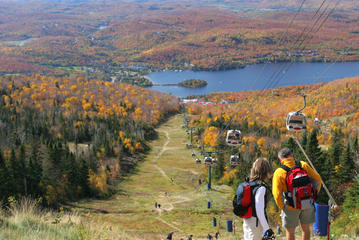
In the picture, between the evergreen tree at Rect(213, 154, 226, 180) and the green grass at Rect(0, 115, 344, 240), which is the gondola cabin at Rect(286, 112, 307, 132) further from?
the evergreen tree at Rect(213, 154, 226, 180)

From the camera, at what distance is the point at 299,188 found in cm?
561

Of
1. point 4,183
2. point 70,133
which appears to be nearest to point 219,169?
point 4,183

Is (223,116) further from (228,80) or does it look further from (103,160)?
(228,80)

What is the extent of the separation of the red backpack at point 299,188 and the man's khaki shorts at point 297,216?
0.25 meters

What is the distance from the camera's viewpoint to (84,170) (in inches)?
1865

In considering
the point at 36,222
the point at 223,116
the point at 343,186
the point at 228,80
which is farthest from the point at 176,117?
the point at 36,222

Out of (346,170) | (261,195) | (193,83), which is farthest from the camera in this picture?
(193,83)

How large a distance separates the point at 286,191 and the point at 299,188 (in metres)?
0.20

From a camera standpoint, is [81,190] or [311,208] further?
[81,190]

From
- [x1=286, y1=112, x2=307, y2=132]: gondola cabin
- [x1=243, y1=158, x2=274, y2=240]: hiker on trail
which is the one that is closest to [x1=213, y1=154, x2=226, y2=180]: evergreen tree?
[x1=286, y1=112, x2=307, y2=132]: gondola cabin

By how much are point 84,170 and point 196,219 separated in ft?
74.7

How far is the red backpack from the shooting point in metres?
5.61

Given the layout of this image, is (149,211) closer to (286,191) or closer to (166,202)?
(166,202)

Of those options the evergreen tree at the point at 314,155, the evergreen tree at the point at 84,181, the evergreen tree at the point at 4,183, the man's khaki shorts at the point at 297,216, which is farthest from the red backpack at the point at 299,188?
the evergreen tree at the point at 84,181
